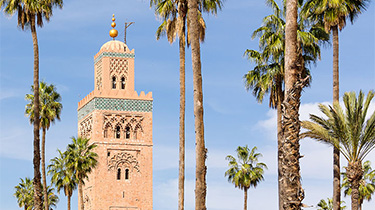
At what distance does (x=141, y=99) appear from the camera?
244 ft

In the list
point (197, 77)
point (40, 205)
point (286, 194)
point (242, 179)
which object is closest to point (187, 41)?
point (40, 205)

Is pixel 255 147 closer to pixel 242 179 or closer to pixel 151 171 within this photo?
pixel 242 179

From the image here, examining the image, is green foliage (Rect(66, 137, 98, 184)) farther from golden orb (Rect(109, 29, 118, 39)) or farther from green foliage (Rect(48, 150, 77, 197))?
golden orb (Rect(109, 29, 118, 39))

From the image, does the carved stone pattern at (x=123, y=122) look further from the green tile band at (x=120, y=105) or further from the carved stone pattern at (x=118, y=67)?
the carved stone pattern at (x=118, y=67)

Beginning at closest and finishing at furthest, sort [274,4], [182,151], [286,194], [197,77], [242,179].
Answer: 1. [286,194]
2. [197,77]
3. [182,151]
4. [274,4]
5. [242,179]

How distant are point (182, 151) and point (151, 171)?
41177 millimetres

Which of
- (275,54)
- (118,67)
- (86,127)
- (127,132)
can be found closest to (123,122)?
(127,132)

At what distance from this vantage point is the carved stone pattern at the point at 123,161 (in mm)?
72438

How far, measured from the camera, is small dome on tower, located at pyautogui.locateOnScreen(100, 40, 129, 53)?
2926 inches

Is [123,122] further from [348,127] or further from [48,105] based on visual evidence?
[348,127]

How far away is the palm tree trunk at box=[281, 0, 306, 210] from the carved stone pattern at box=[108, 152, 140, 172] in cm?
5770

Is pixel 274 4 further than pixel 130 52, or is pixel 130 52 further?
pixel 130 52

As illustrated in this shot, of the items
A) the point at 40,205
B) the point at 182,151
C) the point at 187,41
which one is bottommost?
the point at 40,205

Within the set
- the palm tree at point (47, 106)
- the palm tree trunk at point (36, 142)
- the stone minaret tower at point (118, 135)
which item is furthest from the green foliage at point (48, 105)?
the palm tree trunk at point (36, 142)
